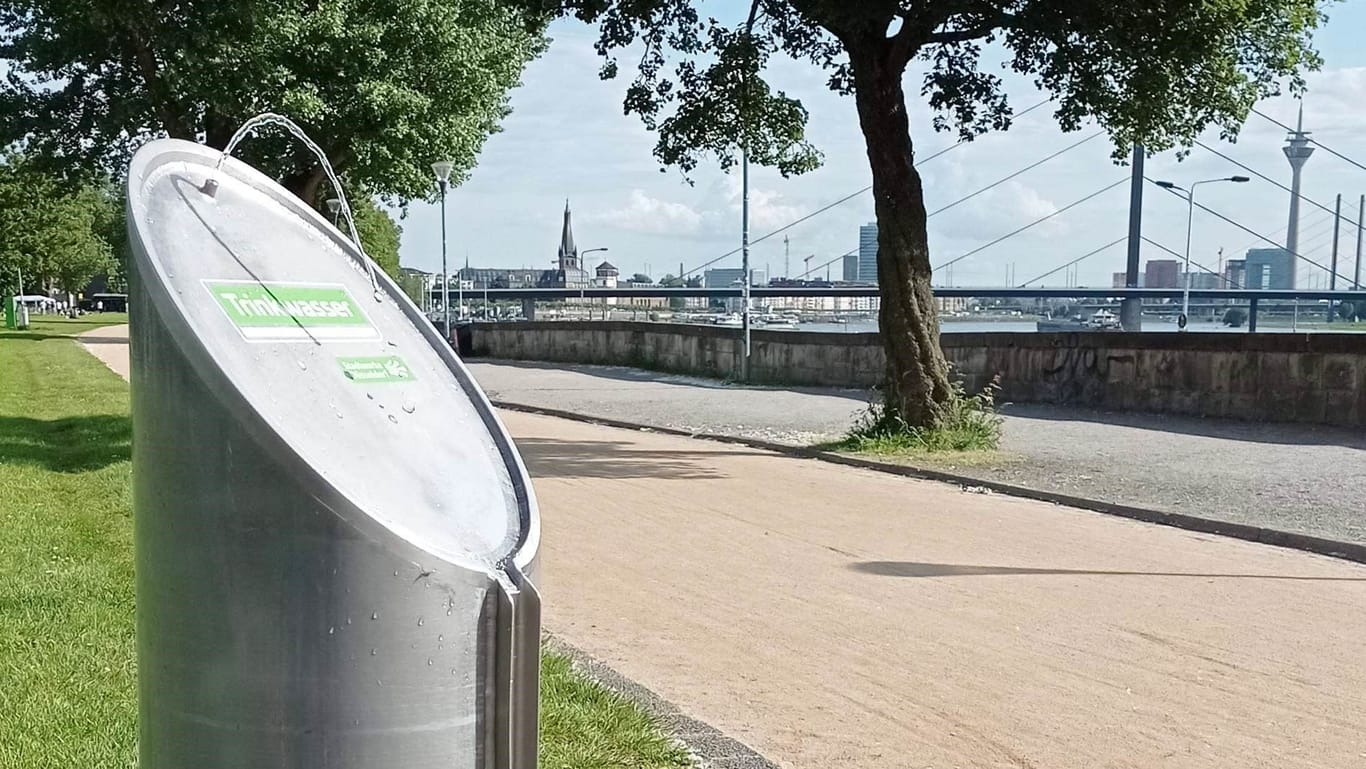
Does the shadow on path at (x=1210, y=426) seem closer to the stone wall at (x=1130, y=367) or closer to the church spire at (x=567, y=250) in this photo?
the stone wall at (x=1130, y=367)

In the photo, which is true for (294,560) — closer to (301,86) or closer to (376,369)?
(376,369)

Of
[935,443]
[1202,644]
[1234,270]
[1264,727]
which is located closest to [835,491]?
[935,443]

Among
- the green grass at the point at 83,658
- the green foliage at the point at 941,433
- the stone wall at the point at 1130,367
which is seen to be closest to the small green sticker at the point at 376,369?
the green grass at the point at 83,658

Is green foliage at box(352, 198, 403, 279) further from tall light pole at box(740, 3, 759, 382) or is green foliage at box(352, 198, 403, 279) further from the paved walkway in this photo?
the paved walkway

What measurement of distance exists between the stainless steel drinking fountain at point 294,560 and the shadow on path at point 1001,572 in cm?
543

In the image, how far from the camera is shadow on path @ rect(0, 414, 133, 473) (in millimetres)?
10828

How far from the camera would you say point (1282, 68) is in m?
13.6

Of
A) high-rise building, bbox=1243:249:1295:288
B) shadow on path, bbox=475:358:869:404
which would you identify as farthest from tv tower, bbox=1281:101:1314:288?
shadow on path, bbox=475:358:869:404

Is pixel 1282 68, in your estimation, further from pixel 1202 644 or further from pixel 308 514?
pixel 308 514

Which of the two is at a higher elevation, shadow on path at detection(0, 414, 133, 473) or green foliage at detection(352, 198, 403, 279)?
green foliage at detection(352, 198, 403, 279)

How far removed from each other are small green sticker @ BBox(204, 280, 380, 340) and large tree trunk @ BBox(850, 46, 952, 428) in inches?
449

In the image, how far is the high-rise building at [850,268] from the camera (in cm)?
4954

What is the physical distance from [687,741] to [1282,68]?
1214 cm

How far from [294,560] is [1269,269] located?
58.6 meters
